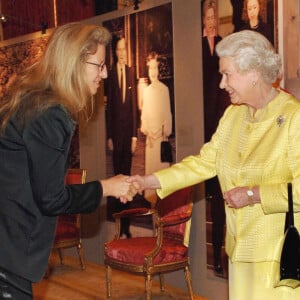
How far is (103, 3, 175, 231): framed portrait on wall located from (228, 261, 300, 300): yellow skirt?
263 cm

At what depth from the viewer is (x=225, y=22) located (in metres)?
4.67

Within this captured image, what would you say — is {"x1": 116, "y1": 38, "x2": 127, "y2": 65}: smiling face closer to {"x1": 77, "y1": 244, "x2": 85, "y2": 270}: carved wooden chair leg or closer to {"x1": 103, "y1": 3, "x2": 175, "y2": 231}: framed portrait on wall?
{"x1": 103, "y1": 3, "x2": 175, "y2": 231}: framed portrait on wall

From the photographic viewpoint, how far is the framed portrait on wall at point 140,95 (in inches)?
211

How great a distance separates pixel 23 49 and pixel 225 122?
4894mm

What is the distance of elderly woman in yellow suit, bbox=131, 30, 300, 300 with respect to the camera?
2572 millimetres

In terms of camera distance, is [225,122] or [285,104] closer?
[285,104]

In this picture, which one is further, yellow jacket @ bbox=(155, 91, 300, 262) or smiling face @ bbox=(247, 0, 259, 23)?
smiling face @ bbox=(247, 0, 259, 23)

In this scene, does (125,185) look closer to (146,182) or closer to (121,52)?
(146,182)

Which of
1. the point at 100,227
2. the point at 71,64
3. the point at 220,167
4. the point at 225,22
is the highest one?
the point at 225,22

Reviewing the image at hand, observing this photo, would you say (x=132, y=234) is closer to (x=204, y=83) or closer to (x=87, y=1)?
(x=204, y=83)

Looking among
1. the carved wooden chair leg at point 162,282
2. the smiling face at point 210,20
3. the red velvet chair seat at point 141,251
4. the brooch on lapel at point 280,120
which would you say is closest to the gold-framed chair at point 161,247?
the red velvet chair seat at point 141,251

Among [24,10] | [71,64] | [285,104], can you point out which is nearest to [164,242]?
[285,104]

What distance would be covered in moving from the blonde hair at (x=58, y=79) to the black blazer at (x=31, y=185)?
0.05 meters

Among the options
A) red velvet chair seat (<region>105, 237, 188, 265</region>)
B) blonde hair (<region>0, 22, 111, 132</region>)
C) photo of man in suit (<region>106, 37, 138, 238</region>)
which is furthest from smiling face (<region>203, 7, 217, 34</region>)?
blonde hair (<region>0, 22, 111, 132</region>)
